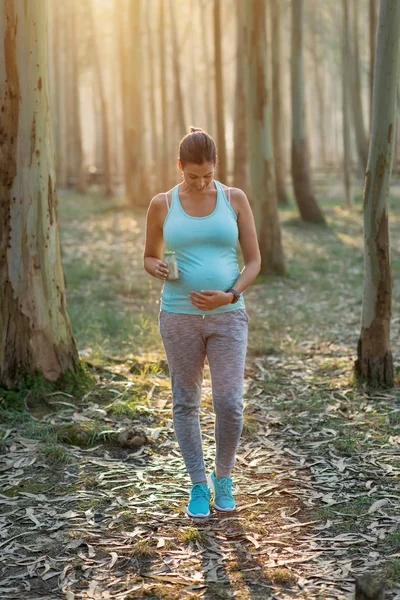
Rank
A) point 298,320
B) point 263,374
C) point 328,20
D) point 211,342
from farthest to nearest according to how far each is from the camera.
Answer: point 328,20 → point 298,320 → point 263,374 → point 211,342

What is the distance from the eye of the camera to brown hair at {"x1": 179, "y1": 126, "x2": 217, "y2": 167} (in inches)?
157

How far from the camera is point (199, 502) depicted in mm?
4453

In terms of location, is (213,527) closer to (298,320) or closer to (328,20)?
(298,320)

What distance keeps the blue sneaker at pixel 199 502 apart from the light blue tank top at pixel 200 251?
1.02 m

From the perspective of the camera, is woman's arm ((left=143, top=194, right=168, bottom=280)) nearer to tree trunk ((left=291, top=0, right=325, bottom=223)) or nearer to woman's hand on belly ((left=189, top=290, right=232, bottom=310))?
woman's hand on belly ((left=189, top=290, right=232, bottom=310))

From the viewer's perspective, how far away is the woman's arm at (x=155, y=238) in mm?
4113

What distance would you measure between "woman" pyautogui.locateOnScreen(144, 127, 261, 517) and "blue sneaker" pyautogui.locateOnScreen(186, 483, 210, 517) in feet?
0.84

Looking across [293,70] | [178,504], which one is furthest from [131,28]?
[178,504]

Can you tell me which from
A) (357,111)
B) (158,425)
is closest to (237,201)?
(158,425)

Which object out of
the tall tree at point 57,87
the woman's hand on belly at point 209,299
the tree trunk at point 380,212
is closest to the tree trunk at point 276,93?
the tall tree at point 57,87

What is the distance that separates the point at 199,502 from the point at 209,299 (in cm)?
120

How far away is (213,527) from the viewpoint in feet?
14.4

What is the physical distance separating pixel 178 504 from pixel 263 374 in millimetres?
Result: 2885

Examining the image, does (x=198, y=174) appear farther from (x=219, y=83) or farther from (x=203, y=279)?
Result: (x=219, y=83)
